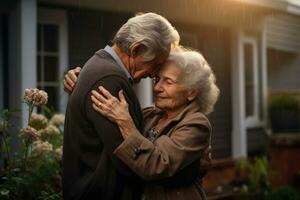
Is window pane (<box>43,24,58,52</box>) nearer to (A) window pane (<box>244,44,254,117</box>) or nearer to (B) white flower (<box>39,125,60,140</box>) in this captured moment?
(B) white flower (<box>39,125,60,140</box>)

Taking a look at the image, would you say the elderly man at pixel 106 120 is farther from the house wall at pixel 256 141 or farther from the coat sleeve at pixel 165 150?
the house wall at pixel 256 141

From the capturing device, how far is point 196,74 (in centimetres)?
299

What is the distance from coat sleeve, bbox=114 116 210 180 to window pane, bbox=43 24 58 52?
5526 millimetres

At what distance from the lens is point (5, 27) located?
752cm

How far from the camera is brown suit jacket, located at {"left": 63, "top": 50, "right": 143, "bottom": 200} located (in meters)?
2.75

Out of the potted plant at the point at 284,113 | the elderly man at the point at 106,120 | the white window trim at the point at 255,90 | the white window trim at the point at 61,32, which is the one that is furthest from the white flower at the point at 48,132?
the potted plant at the point at 284,113

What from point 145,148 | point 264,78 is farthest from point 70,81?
point 264,78

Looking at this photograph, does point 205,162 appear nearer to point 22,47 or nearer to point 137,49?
point 137,49

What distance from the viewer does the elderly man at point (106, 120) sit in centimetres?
276

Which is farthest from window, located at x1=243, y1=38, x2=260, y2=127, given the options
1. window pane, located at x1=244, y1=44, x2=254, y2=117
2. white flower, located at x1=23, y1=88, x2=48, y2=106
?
white flower, located at x1=23, y1=88, x2=48, y2=106

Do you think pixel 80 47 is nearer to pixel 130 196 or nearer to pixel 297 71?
pixel 130 196

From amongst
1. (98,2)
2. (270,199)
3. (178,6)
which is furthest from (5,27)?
(270,199)

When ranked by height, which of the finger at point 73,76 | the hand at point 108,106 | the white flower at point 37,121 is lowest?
the white flower at point 37,121

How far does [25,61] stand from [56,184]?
111 inches
